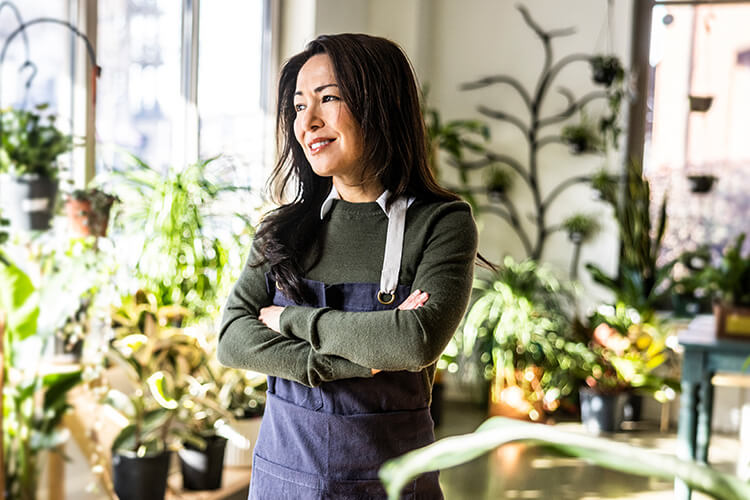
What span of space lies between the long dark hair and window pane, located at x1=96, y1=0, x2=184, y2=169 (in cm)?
175

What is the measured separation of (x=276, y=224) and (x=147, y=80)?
219 cm

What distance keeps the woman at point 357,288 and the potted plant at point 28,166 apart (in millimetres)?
1260

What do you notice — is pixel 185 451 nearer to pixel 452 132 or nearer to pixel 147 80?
pixel 147 80

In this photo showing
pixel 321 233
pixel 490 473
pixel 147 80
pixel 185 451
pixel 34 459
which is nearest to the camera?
pixel 321 233

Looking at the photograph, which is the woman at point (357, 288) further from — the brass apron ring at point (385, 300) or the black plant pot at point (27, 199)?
the black plant pot at point (27, 199)

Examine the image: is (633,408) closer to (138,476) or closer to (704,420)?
(704,420)

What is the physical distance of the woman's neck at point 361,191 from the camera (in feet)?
4.98

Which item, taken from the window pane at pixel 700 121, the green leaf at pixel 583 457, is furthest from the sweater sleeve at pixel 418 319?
the window pane at pixel 700 121

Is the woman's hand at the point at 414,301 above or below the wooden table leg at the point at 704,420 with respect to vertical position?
above

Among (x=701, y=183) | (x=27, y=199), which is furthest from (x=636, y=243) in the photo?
(x=27, y=199)

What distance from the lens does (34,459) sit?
8.55ft

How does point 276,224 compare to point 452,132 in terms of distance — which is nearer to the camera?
point 276,224

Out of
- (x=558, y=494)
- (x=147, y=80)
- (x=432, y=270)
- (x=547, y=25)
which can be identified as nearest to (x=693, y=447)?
(x=558, y=494)

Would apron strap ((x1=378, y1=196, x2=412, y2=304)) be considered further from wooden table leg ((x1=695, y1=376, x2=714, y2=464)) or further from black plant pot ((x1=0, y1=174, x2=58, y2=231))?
wooden table leg ((x1=695, y1=376, x2=714, y2=464))
